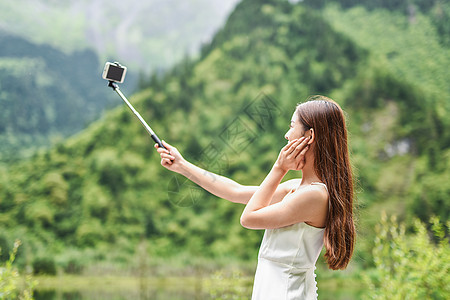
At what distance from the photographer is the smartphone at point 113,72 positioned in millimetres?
1447

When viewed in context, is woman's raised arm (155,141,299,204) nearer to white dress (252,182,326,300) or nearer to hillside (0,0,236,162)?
white dress (252,182,326,300)

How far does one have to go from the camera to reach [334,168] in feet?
3.86

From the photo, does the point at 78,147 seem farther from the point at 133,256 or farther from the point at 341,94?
the point at 341,94

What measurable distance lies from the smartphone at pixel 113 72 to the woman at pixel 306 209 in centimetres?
58

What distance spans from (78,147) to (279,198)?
5290 mm

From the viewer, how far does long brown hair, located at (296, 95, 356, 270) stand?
1.17 m

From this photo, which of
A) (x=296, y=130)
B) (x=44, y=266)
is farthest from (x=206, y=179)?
(x=44, y=266)

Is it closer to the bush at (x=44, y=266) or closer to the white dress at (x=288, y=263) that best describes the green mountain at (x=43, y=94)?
the bush at (x=44, y=266)

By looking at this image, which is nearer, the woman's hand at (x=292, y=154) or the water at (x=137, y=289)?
the woman's hand at (x=292, y=154)

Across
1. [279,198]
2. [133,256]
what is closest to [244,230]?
[133,256]

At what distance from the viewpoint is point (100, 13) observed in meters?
6.77

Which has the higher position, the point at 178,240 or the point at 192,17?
the point at 192,17

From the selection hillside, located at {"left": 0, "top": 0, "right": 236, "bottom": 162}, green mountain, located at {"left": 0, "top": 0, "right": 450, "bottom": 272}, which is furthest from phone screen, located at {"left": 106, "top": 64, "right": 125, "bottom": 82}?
hillside, located at {"left": 0, "top": 0, "right": 236, "bottom": 162}

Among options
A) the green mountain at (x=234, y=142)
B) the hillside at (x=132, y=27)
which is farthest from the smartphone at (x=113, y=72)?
the hillside at (x=132, y=27)
